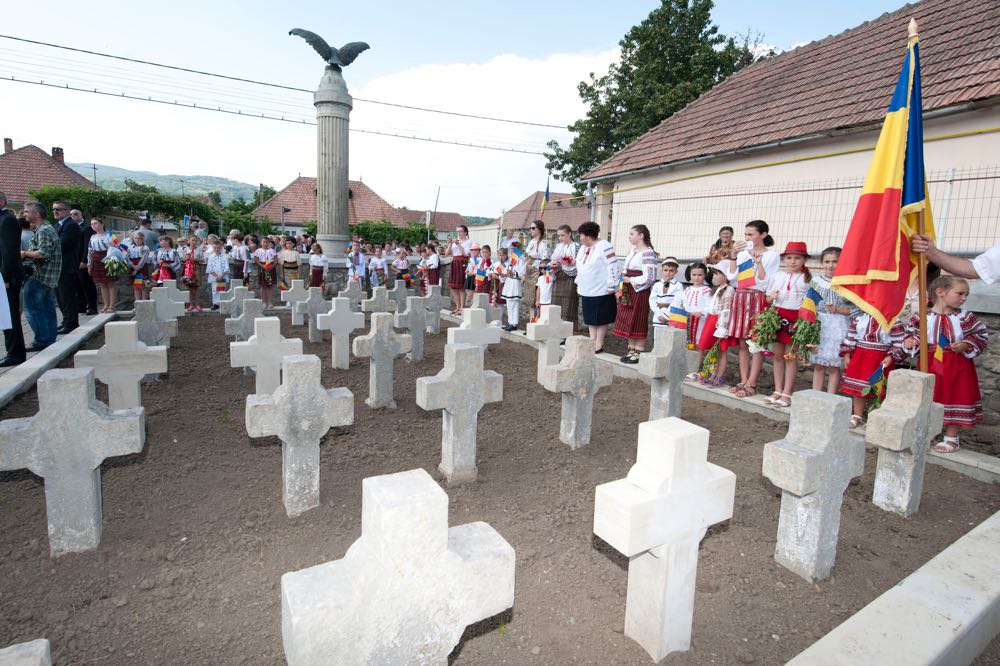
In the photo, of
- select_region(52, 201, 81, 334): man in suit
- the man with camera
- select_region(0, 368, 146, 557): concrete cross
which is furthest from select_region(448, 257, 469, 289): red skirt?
select_region(0, 368, 146, 557): concrete cross

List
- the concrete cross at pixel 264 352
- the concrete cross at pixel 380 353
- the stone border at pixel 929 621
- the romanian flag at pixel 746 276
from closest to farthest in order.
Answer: the stone border at pixel 929 621
the concrete cross at pixel 264 352
the concrete cross at pixel 380 353
the romanian flag at pixel 746 276

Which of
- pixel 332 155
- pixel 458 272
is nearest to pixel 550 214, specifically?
pixel 332 155

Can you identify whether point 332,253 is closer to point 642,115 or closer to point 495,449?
point 495,449

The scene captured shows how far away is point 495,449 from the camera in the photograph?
159 inches

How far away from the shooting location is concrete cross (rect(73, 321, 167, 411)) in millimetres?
4027

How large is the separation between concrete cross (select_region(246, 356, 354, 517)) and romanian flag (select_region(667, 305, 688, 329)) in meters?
4.05

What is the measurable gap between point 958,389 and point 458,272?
9.00 metres

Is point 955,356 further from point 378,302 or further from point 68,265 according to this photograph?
point 68,265

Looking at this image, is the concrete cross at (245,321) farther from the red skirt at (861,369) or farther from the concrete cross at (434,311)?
the red skirt at (861,369)

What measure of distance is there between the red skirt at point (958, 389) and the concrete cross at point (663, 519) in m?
2.98

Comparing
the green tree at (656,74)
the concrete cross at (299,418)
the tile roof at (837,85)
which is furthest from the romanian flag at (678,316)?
the green tree at (656,74)

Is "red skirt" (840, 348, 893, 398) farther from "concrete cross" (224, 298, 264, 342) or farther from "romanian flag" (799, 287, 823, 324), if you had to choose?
"concrete cross" (224, 298, 264, 342)

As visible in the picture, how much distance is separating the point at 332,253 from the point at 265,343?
33.1 ft

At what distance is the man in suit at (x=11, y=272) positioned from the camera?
5660 millimetres
